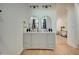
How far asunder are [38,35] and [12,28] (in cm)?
36

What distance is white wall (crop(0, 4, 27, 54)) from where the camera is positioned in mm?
1660

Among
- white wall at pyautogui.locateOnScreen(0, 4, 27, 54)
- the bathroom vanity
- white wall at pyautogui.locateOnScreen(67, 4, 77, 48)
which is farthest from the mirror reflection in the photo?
white wall at pyautogui.locateOnScreen(67, 4, 77, 48)

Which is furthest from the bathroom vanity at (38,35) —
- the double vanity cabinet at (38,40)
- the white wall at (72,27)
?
the white wall at (72,27)

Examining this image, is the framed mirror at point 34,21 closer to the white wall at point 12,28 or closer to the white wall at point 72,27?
the white wall at point 12,28

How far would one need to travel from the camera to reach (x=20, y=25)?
1800mm

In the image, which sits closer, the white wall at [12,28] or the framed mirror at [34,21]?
the white wall at [12,28]

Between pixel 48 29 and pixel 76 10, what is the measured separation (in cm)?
44

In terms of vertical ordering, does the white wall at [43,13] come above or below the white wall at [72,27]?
above

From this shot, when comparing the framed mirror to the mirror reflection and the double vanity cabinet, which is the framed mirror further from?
the double vanity cabinet

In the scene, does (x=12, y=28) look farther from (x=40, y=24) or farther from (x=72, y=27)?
(x=72, y=27)

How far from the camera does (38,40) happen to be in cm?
177

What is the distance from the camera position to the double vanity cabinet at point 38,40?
1761 millimetres
